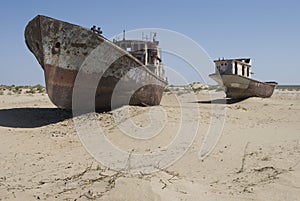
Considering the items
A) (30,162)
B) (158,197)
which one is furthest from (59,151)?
(158,197)

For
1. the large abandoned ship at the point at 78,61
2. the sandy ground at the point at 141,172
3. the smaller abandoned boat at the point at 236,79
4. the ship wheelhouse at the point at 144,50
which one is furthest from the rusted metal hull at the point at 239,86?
the large abandoned ship at the point at 78,61

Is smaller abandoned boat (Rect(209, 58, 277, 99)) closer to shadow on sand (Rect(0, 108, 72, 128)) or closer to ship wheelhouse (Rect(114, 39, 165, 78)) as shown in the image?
ship wheelhouse (Rect(114, 39, 165, 78))

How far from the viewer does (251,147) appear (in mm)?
5191

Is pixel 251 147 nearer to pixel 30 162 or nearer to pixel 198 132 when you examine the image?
pixel 198 132

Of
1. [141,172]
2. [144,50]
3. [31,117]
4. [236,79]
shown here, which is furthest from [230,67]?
[141,172]

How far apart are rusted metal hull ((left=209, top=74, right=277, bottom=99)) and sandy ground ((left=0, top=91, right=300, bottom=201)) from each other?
745 centimetres

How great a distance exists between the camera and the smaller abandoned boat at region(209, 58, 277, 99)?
47.8 ft

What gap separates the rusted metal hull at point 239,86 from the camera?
14748 millimetres

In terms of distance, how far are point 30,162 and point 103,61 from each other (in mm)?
3530

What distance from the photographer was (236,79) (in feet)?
48.1

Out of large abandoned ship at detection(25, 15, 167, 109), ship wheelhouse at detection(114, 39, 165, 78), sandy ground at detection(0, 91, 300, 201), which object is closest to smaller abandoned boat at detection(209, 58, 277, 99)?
ship wheelhouse at detection(114, 39, 165, 78)

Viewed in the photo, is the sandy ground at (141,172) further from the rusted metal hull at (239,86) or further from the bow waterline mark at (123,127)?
the rusted metal hull at (239,86)

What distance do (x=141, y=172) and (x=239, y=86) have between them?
12.5 meters

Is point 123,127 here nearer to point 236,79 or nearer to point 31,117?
point 31,117
